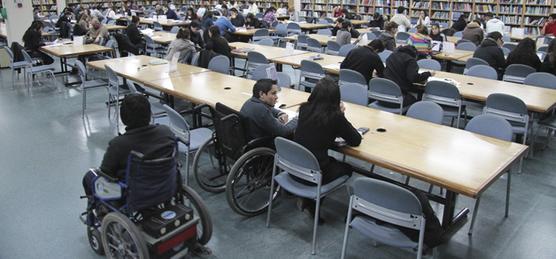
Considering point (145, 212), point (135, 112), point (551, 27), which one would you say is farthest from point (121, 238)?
point (551, 27)

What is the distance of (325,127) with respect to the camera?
9.36ft

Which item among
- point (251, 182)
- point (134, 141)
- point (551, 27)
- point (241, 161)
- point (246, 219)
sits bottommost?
point (246, 219)

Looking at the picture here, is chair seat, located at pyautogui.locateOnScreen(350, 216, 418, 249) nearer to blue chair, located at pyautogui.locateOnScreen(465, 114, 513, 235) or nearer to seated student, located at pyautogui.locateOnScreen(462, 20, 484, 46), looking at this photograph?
blue chair, located at pyautogui.locateOnScreen(465, 114, 513, 235)

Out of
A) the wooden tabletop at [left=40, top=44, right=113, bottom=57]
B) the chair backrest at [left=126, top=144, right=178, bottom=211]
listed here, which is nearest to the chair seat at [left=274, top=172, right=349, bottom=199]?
the chair backrest at [left=126, top=144, right=178, bottom=211]

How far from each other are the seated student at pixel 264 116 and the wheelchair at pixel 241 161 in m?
0.06

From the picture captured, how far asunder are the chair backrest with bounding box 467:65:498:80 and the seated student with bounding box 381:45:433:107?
90cm

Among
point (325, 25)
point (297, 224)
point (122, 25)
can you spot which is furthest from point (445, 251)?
point (122, 25)

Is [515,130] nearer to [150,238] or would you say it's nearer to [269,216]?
[269,216]

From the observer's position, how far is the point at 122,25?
41.9 ft

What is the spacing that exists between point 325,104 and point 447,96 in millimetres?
2141

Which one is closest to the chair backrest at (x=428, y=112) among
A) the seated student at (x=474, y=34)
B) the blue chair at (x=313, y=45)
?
the blue chair at (x=313, y=45)

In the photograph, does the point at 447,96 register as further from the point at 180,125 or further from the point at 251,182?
the point at 180,125

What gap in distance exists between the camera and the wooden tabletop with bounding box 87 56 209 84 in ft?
16.8

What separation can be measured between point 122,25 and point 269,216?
36.5 ft
